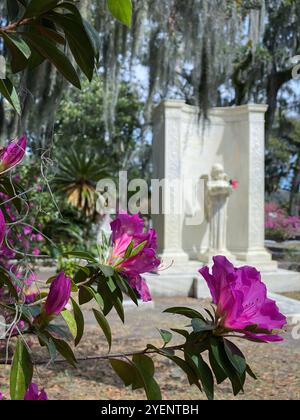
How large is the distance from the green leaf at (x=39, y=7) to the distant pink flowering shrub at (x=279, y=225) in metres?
12.9

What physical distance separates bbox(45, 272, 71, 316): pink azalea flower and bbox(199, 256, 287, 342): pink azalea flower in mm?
219

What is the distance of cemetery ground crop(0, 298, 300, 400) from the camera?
9.25ft

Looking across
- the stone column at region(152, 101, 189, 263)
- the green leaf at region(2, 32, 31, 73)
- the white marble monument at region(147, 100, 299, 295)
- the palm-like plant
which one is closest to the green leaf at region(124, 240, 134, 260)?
the green leaf at region(2, 32, 31, 73)

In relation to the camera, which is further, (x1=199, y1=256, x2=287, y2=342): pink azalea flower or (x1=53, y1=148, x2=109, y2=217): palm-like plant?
(x1=53, y1=148, x2=109, y2=217): palm-like plant

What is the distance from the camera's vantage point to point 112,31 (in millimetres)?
8062

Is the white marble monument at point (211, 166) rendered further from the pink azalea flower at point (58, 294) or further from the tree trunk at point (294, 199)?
the tree trunk at point (294, 199)

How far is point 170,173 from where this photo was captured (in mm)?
7160

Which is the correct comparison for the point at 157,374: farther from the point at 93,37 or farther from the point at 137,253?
the point at 93,37

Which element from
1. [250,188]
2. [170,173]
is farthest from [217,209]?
[170,173]

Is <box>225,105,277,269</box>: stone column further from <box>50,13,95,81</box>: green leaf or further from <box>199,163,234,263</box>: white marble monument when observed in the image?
<box>50,13,95,81</box>: green leaf

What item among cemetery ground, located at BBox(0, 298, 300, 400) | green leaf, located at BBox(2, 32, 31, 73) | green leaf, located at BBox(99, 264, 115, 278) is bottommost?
cemetery ground, located at BBox(0, 298, 300, 400)

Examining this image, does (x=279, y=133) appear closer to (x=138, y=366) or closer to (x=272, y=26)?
(x=272, y=26)

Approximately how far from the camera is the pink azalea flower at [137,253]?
77 cm

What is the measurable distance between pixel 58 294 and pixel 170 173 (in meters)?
6.58
